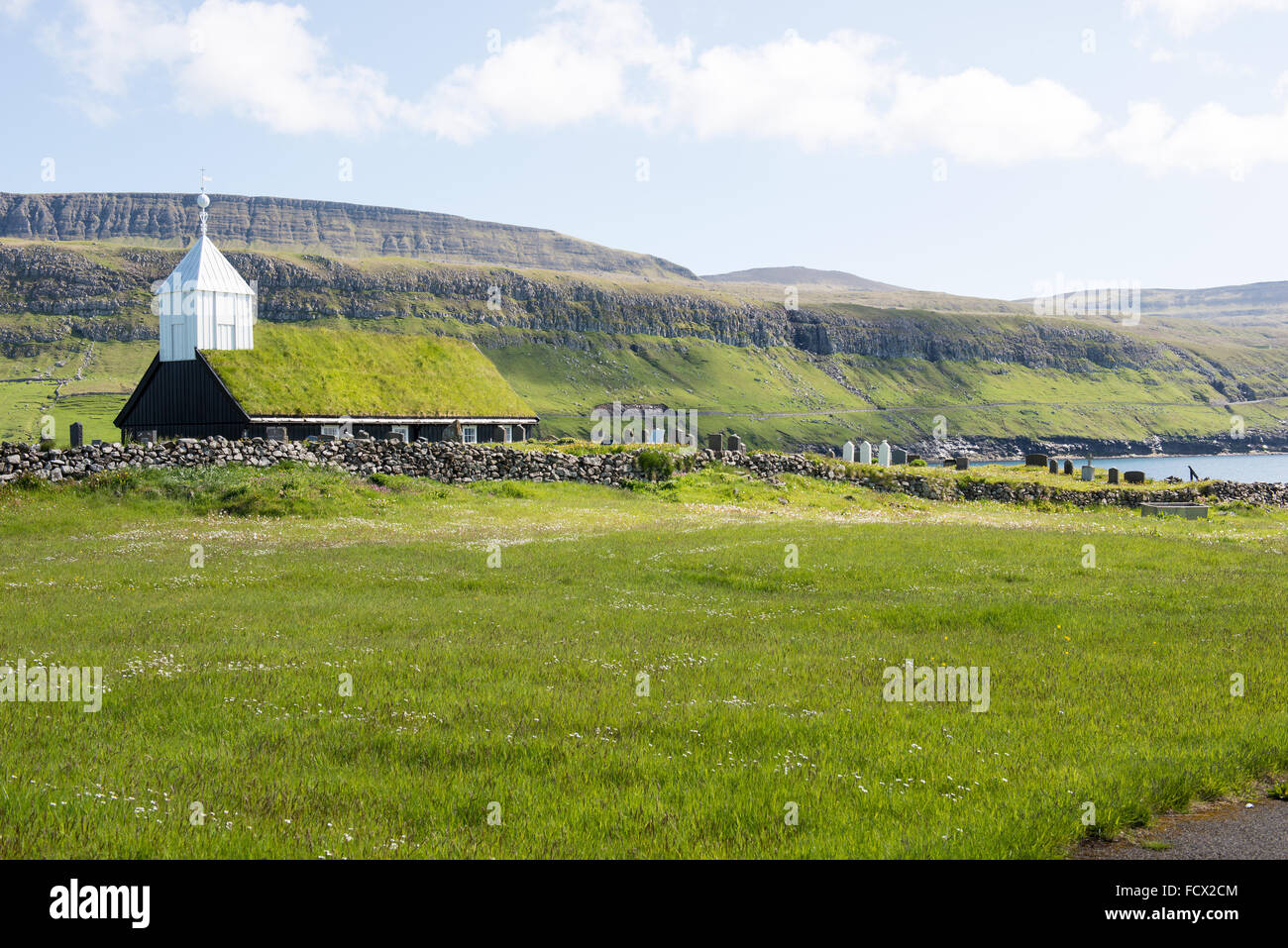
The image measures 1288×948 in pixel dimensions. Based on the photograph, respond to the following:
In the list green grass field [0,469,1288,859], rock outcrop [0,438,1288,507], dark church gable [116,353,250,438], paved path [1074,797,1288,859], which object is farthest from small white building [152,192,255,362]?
paved path [1074,797,1288,859]

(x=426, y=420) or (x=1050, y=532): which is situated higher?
(x=426, y=420)

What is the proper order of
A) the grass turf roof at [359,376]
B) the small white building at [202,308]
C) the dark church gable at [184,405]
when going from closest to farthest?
the dark church gable at [184,405], the grass turf roof at [359,376], the small white building at [202,308]

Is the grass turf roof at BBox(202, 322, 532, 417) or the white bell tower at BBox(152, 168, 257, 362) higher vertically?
the white bell tower at BBox(152, 168, 257, 362)

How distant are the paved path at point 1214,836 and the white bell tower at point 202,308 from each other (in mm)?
59122

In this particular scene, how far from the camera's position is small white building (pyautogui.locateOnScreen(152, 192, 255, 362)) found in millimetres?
59062

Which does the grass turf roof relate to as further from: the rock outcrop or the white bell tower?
the rock outcrop

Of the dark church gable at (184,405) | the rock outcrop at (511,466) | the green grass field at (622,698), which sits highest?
the dark church gable at (184,405)

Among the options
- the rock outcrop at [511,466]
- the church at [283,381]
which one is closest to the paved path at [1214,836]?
the rock outcrop at [511,466]

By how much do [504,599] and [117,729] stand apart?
33.0 ft

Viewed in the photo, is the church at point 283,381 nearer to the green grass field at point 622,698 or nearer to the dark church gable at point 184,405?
the dark church gable at point 184,405

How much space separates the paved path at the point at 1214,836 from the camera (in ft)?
25.1

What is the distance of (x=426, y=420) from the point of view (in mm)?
59938
